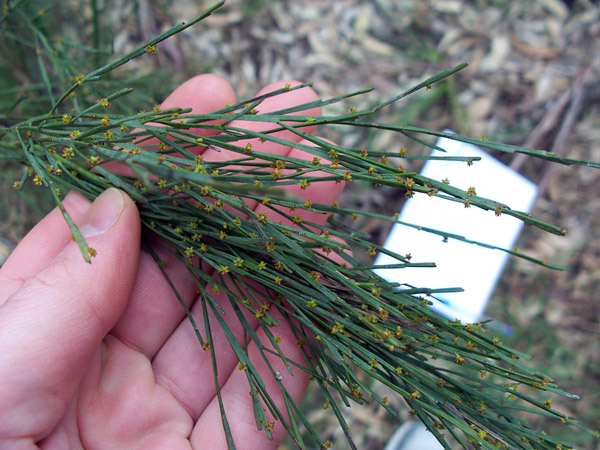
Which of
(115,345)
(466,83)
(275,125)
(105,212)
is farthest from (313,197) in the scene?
(466,83)

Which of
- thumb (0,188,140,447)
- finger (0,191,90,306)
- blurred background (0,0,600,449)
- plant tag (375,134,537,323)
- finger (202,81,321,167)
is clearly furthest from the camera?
blurred background (0,0,600,449)

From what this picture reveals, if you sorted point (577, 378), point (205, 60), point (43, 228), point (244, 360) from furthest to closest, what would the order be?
1. point (205, 60)
2. point (577, 378)
3. point (43, 228)
4. point (244, 360)

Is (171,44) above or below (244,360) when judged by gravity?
above

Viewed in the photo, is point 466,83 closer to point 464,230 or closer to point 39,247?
point 464,230

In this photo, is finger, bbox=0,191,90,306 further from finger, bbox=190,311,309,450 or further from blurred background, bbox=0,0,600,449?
blurred background, bbox=0,0,600,449

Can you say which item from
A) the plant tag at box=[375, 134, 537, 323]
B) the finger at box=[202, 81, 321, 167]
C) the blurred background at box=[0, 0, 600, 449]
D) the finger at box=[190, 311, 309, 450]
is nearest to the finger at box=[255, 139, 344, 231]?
the finger at box=[202, 81, 321, 167]

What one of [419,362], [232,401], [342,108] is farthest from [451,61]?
[232,401]

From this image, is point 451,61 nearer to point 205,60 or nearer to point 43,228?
point 205,60
